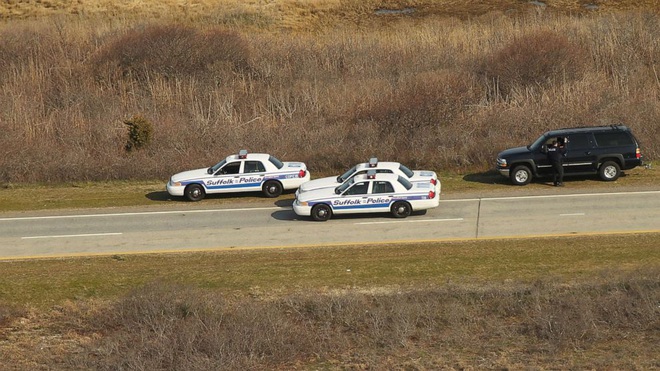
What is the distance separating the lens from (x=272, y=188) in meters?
28.3

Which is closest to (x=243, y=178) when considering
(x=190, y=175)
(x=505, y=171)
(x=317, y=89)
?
(x=190, y=175)

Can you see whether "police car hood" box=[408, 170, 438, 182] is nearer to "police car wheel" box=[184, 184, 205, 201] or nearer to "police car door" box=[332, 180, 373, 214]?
"police car door" box=[332, 180, 373, 214]

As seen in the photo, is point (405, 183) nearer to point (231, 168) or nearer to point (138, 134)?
point (231, 168)

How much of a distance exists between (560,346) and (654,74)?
28.9m

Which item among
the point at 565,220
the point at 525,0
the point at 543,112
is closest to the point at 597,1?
the point at 525,0

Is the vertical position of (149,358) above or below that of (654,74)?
below

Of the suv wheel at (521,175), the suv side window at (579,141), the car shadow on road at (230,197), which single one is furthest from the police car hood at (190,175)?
the suv side window at (579,141)

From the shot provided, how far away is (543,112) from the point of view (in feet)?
115

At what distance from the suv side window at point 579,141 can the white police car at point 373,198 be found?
569 centimetres

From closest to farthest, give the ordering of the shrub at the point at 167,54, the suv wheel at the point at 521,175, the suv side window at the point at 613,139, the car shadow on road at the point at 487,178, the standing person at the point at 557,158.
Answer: the standing person at the point at 557,158
the suv side window at the point at 613,139
the suv wheel at the point at 521,175
the car shadow on road at the point at 487,178
the shrub at the point at 167,54

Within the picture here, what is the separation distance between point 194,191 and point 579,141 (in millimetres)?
12350

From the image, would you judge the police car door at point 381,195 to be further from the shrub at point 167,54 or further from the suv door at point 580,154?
the shrub at point 167,54

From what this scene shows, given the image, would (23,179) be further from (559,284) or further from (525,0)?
(525,0)

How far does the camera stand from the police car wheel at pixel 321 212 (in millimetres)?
25281
